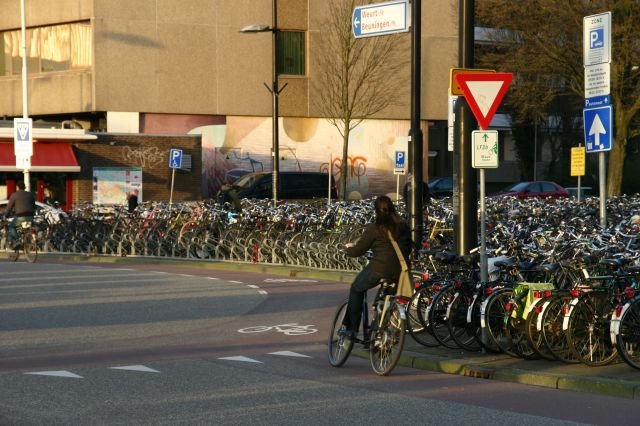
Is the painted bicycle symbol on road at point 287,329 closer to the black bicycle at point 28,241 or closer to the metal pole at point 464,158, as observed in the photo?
the metal pole at point 464,158

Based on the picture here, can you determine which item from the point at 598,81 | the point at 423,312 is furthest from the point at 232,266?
the point at 423,312

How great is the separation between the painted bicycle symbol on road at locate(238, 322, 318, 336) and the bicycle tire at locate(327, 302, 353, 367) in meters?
2.80

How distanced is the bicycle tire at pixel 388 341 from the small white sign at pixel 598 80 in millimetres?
5727

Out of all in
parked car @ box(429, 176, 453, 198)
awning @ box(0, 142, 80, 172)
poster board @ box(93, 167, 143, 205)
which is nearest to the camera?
awning @ box(0, 142, 80, 172)

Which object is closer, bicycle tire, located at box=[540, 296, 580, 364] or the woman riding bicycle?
bicycle tire, located at box=[540, 296, 580, 364]

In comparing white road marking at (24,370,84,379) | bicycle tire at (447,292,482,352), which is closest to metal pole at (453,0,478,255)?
bicycle tire at (447,292,482,352)

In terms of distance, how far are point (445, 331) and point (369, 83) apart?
3826 centimetres

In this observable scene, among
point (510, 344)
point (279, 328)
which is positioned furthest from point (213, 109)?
point (510, 344)

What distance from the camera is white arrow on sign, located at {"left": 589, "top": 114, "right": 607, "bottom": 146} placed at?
609 inches

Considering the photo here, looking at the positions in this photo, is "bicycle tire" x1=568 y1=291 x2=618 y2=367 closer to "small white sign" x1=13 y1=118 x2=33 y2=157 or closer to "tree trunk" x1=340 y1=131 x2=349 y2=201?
"small white sign" x1=13 y1=118 x2=33 y2=157

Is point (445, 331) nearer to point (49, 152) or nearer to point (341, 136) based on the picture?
point (49, 152)

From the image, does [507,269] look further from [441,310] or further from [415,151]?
[415,151]

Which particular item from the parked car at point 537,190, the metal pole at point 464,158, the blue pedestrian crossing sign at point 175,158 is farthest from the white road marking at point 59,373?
the parked car at point 537,190

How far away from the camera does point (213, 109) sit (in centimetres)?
4881
